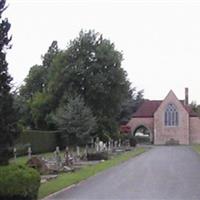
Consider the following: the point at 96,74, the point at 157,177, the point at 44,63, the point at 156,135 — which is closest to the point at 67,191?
the point at 157,177

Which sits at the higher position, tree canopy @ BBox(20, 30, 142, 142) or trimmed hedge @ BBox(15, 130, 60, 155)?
tree canopy @ BBox(20, 30, 142, 142)

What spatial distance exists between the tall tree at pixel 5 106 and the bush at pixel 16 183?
899 mm

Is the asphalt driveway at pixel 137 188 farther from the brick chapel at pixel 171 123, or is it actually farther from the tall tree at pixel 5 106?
the brick chapel at pixel 171 123

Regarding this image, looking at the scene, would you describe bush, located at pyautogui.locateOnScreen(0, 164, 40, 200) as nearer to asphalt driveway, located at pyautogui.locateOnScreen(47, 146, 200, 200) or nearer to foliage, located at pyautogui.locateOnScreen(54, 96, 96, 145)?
asphalt driveway, located at pyautogui.locateOnScreen(47, 146, 200, 200)

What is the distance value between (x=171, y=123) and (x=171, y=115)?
182 centimetres

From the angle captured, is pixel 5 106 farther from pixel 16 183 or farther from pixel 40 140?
pixel 40 140

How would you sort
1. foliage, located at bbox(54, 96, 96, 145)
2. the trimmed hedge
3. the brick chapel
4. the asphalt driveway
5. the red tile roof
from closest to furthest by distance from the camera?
the asphalt driveway, the trimmed hedge, foliage, located at bbox(54, 96, 96, 145), the brick chapel, the red tile roof

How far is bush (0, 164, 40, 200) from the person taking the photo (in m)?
18.5

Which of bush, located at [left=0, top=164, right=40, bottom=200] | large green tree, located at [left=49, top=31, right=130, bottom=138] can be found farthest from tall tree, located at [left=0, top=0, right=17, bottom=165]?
large green tree, located at [left=49, top=31, right=130, bottom=138]

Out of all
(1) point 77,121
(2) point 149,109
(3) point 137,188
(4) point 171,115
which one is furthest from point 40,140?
(2) point 149,109

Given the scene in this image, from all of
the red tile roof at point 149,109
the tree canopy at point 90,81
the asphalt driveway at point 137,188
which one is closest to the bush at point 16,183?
the asphalt driveway at point 137,188

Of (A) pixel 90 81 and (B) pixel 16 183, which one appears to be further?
(A) pixel 90 81

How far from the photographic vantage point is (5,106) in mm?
19328

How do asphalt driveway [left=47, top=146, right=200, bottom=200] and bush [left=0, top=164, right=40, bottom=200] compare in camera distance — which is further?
asphalt driveway [left=47, top=146, right=200, bottom=200]
